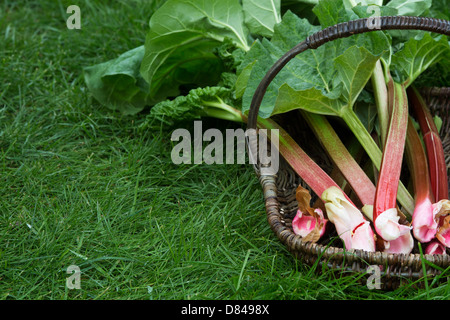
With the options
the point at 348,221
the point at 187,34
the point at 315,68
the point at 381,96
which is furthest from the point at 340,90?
the point at 187,34

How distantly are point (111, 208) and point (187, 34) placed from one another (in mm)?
746

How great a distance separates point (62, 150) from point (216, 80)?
715mm

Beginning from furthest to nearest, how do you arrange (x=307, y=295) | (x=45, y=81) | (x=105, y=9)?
(x=105, y=9)
(x=45, y=81)
(x=307, y=295)

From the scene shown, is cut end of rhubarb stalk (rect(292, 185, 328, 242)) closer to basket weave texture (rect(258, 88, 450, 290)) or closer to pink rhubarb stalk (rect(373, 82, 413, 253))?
basket weave texture (rect(258, 88, 450, 290))

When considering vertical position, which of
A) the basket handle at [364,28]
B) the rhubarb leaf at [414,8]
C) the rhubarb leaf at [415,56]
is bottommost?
the basket handle at [364,28]

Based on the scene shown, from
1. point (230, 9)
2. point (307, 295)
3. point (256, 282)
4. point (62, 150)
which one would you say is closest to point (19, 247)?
point (62, 150)

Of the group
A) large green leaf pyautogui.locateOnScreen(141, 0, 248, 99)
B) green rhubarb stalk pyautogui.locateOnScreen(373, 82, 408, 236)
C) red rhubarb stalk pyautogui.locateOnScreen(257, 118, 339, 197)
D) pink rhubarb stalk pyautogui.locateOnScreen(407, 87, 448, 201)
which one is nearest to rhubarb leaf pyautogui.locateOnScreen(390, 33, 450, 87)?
green rhubarb stalk pyautogui.locateOnScreen(373, 82, 408, 236)

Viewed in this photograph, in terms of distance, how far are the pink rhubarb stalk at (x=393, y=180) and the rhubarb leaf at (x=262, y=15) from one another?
530mm

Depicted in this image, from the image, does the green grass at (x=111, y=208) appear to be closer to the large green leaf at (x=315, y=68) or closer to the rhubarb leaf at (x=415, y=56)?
the large green leaf at (x=315, y=68)

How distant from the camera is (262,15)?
7.17ft

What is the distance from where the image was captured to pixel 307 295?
5.16ft

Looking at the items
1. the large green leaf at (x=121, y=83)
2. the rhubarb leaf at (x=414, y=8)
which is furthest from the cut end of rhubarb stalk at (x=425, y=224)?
the large green leaf at (x=121, y=83)

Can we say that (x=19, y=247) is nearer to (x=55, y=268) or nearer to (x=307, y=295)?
(x=55, y=268)

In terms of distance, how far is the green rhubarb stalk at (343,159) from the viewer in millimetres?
1848
